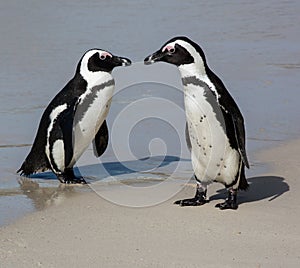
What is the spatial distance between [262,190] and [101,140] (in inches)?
45.9

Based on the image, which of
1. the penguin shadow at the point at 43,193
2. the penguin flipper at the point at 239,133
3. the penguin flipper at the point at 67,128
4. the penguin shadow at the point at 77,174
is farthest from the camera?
the penguin flipper at the point at 67,128

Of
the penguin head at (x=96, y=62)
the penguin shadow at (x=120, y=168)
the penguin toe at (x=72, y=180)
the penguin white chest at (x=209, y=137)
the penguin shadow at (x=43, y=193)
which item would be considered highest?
the penguin head at (x=96, y=62)

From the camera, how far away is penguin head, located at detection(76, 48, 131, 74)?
5.73 meters

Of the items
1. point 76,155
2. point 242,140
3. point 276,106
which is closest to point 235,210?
point 242,140

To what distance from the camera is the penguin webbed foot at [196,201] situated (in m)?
5.11

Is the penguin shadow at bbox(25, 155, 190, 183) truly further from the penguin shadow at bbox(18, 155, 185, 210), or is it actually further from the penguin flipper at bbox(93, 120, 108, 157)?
the penguin flipper at bbox(93, 120, 108, 157)

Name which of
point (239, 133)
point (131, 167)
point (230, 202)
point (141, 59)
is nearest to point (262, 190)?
point (230, 202)

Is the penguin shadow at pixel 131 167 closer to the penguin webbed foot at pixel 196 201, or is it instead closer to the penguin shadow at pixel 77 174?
the penguin shadow at pixel 77 174

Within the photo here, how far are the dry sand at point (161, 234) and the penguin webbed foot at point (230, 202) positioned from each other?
0.04m

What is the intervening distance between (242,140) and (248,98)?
2.92m

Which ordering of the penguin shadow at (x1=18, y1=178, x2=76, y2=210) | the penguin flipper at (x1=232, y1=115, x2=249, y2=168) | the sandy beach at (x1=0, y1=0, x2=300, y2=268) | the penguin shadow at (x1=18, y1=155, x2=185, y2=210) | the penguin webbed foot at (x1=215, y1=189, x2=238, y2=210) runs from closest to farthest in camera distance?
1. the sandy beach at (x1=0, y1=0, x2=300, y2=268)
2. the penguin flipper at (x1=232, y1=115, x2=249, y2=168)
3. the penguin webbed foot at (x1=215, y1=189, x2=238, y2=210)
4. the penguin shadow at (x1=18, y1=178, x2=76, y2=210)
5. the penguin shadow at (x1=18, y1=155, x2=185, y2=210)

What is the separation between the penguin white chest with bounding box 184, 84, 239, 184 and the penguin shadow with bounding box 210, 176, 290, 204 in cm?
30

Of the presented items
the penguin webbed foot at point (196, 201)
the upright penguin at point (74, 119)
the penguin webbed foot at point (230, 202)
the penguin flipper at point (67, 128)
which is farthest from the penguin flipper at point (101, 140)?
the penguin webbed foot at point (230, 202)

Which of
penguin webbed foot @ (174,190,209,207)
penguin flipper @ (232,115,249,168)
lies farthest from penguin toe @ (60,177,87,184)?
penguin flipper @ (232,115,249,168)
